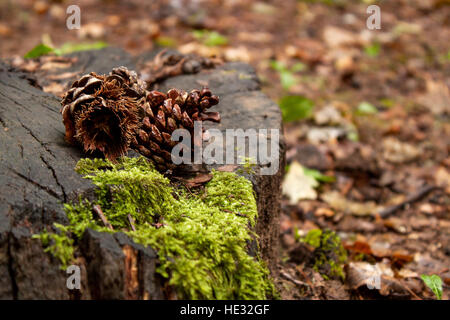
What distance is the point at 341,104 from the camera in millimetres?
4879

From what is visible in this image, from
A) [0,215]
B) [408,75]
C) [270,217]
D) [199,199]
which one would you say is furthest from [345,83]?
[0,215]

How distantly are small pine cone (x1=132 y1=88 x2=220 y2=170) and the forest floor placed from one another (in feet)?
3.61

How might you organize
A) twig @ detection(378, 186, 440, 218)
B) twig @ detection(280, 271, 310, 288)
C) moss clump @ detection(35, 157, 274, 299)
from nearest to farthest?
moss clump @ detection(35, 157, 274, 299) → twig @ detection(280, 271, 310, 288) → twig @ detection(378, 186, 440, 218)

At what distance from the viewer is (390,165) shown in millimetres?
4172

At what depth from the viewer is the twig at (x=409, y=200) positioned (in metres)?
3.53

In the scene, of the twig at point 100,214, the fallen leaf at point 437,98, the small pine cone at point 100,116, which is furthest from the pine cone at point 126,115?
the fallen leaf at point 437,98

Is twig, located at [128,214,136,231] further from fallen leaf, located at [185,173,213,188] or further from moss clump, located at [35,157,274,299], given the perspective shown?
fallen leaf, located at [185,173,213,188]

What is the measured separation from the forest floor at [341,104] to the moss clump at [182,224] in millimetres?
845

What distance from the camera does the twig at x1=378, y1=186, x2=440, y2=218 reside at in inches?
139

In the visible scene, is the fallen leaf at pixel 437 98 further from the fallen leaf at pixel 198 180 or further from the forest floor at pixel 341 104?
the fallen leaf at pixel 198 180

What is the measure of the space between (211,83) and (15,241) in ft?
5.67

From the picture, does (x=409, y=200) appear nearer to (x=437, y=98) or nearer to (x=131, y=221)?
(x=437, y=98)

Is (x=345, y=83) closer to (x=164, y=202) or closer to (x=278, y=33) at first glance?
(x=278, y=33)

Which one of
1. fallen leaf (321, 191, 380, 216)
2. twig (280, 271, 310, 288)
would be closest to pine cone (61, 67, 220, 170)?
twig (280, 271, 310, 288)
